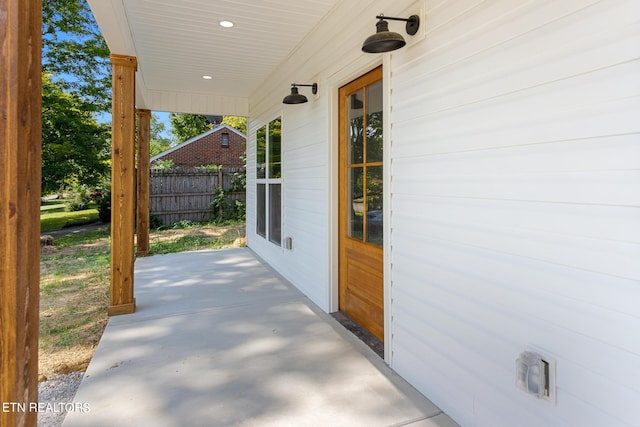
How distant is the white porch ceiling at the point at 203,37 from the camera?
3.24 meters

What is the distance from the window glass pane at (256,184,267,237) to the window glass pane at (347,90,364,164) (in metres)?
2.93

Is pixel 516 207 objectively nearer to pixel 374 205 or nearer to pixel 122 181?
pixel 374 205

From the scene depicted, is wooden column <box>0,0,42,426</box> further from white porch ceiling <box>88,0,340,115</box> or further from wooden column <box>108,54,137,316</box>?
wooden column <box>108,54,137,316</box>

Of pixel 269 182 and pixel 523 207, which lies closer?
pixel 523 207

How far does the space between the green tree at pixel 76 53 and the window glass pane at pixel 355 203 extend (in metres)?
9.88

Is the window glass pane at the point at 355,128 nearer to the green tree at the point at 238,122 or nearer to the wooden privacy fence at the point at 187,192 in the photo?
the wooden privacy fence at the point at 187,192

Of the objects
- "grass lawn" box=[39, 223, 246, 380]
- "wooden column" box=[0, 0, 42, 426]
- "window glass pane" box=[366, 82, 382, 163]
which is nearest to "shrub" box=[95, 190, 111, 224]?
"grass lawn" box=[39, 223, 246, 380]

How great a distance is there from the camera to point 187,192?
11.7 meters

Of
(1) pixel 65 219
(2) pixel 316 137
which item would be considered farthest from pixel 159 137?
(2) pixel 316 137

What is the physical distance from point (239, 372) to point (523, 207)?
1.98 m

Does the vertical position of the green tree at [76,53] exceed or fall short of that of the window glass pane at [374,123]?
it exceeds it

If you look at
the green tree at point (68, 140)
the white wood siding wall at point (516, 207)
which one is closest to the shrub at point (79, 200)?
the green tree at point (68, 140)

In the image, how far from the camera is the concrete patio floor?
202 centimetres

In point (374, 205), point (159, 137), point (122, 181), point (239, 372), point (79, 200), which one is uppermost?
point (159, 137)
